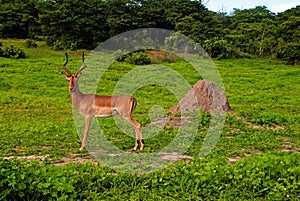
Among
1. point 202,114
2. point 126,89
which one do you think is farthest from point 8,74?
point 202,114

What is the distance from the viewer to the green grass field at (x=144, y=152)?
17.7ft

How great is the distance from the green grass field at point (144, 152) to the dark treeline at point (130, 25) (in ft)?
44.3

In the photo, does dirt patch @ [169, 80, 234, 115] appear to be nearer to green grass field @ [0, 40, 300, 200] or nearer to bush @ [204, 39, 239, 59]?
green grass field @ [0, 40, 300, 200]

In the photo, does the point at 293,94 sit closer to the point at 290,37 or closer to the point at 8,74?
the point at 8,74

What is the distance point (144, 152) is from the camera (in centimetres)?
743

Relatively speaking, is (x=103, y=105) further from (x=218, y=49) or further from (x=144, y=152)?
(x=218, y=49)

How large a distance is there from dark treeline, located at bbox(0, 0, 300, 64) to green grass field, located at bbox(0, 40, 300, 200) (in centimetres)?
1349

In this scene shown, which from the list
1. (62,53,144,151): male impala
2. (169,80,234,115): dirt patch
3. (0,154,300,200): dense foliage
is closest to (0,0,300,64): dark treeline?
(169,80,234,115): dirt patch

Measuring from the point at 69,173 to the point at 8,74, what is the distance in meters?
13.5

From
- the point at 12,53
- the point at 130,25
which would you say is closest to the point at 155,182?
the point at 12,53

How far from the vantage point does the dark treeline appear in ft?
95.3

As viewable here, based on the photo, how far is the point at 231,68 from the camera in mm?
25484

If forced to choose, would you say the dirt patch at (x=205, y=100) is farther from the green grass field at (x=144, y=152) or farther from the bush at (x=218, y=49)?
the bush at (x=218, y=49)

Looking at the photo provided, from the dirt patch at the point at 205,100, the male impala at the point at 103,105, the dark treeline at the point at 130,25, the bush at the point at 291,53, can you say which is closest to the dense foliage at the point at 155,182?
the male impala at the point at 103,105
